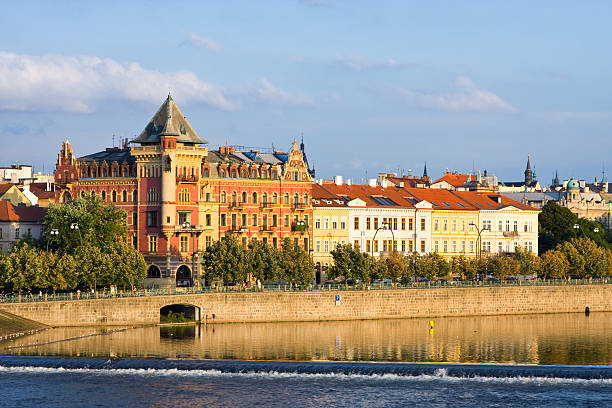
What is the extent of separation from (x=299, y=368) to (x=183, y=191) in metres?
48.6

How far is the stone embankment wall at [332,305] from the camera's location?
11006 cm

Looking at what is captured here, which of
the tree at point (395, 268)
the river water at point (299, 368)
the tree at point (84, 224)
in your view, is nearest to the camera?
Answer: the river water at point (299, 368)

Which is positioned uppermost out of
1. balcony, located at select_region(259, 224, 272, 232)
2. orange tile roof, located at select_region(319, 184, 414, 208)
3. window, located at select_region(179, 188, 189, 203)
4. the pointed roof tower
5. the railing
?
the pointed roof tower

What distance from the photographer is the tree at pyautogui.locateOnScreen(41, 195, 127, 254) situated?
12625 centimetres

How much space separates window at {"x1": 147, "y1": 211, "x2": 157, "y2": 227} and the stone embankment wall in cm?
1873

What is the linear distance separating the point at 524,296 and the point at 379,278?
14.9 meters

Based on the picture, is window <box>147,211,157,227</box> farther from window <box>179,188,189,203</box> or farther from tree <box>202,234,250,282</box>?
tree <box>202,234,250,282</box>

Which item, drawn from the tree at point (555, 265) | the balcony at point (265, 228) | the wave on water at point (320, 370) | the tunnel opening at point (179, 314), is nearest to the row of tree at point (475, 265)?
the tree at point (555, 265)

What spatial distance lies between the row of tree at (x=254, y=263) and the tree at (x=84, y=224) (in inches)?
375

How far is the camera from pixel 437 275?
14162 centimetres

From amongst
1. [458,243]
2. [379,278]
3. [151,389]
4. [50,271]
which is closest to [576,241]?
[458,243]

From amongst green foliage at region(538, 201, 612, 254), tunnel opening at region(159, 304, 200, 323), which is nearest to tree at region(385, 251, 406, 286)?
tunnel opening at region(159, 304, 200, 323)

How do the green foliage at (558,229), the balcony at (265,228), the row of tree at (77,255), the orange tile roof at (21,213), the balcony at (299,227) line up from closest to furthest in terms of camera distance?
the row of tree at (77,255) < the orange tile roof at (21,213) < the balcony at (265,228) < the balcony at (299,227) < the green foliage at (558,229)

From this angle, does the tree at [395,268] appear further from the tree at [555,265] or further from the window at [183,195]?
the window at [183,195]
